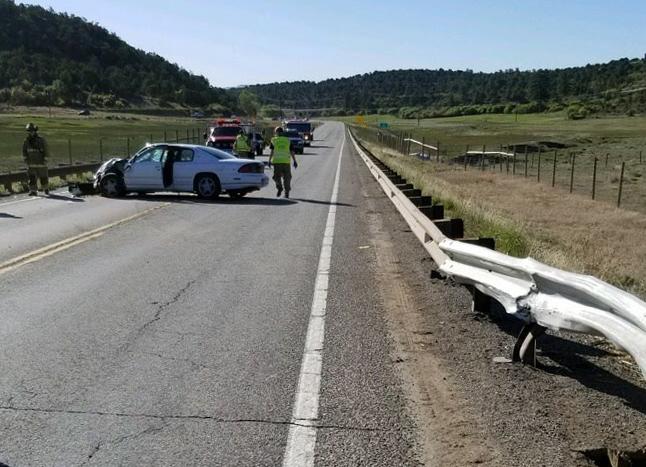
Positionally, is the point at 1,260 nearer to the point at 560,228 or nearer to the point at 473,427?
the point at 473,427

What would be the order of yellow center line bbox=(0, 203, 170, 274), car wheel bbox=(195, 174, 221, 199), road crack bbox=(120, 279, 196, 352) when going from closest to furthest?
road crack bbox=(120, 279, 196, 352)
yellow center line bbox=(0, 203, 170, 274)
car wheel bbox=(195, 174, 221, 199)

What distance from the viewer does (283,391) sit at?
17.0 ft

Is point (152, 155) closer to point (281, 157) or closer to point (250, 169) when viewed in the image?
point (250, 169)

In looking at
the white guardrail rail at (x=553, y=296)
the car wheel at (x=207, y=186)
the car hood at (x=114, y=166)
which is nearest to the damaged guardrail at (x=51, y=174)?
the car hood at (x=114, y=166)

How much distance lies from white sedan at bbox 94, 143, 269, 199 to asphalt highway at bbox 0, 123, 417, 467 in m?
7.36

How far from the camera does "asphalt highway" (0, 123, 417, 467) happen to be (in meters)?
4.35

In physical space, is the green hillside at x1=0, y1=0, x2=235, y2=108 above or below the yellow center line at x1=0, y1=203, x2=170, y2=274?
above

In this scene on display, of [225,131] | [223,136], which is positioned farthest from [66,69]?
[223,136]

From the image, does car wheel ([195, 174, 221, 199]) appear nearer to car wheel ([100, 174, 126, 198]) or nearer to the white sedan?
the white sedan

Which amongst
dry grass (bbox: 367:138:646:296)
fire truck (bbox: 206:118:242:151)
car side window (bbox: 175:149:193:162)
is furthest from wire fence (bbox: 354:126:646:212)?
car side window (bbox: 175:149:193:162)

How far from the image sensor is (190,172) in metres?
20.0

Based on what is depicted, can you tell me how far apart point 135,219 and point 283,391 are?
10.7 metres

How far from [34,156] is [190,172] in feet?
14.6

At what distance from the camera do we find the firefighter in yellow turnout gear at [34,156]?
20984 millimetres
